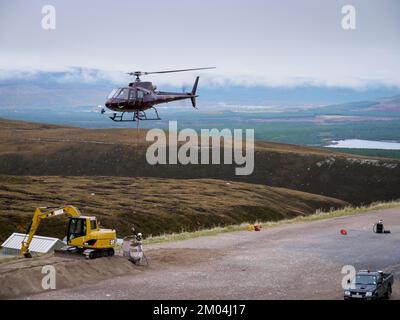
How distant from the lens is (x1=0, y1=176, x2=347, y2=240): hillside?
228ft

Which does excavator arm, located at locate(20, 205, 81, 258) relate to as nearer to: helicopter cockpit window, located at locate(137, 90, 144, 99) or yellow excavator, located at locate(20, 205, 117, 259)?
yellow excavator, located at locate(20, 205, 117, 259)

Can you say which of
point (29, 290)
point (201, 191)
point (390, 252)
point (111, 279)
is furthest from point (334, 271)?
point (201, 191)

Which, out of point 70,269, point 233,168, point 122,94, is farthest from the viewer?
point 233,168

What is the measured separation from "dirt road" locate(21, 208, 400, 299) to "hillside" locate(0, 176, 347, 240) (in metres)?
17.4

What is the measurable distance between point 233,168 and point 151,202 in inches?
1430

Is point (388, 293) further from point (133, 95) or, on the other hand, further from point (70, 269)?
point (133, 95)

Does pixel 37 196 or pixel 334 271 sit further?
pixel 37 196

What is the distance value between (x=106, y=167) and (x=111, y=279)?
78.1 meters

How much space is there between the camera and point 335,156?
121 meters

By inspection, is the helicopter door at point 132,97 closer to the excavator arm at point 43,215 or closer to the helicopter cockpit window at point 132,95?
the helicopter cockpit window at point 132,95

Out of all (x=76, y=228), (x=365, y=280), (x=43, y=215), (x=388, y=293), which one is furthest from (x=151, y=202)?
(x=365, y=280)

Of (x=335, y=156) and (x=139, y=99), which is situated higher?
(x=139, y=99)

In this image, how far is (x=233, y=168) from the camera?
383 ft
